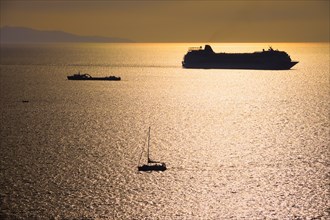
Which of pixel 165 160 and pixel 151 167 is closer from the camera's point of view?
pixel 151 167

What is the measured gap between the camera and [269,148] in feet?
289

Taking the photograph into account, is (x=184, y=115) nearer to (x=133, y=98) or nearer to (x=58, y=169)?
(x=133, y=98)

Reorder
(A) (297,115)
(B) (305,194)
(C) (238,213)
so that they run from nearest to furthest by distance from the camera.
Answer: (C) (238,213), (B) (305,194), (A) (297,115)

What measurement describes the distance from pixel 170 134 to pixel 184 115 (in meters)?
28.1

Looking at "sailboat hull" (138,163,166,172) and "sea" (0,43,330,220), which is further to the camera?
"sailboat hull" (138,163,166,172)

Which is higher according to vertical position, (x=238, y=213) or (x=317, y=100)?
(x=317, y=100)

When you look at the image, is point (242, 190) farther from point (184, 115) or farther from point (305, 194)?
point (184, 115)

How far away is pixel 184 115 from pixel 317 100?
48.6 metres

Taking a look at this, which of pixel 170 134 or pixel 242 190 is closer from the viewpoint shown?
pixel 242 190

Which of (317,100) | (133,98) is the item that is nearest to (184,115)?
(133,98)

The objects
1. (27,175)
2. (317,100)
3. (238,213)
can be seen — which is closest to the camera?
(238,213)

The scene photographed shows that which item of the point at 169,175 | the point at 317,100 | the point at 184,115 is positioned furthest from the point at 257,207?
the point at 317,100

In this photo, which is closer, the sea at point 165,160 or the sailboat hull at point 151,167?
the sea at point 165,160

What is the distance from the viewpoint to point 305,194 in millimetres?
61188
